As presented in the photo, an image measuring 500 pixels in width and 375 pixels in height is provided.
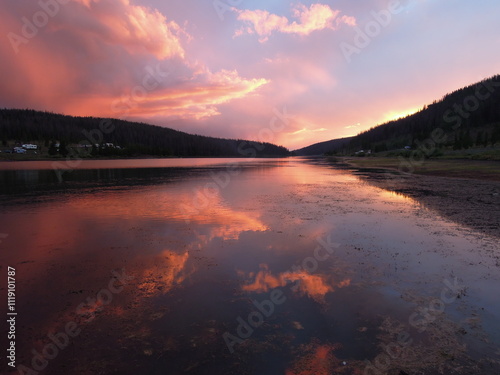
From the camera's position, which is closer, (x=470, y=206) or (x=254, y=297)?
(x=254, y=297)

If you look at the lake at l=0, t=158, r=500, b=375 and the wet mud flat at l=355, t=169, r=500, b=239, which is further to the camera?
the wet mud flat at l=355, t=169, r=500, b=239

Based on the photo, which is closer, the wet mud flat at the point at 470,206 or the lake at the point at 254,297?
the lake at the point at 254,297

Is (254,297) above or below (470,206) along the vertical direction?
above

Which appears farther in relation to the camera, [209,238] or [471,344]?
[209,238]

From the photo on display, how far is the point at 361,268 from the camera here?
10062 millimetres

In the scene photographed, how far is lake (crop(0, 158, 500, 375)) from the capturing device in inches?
221

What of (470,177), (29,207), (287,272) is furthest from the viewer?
(470,177)

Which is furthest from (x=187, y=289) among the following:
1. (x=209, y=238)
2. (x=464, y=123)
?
(x=464, y=123)

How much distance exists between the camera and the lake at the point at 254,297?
5.61 metres

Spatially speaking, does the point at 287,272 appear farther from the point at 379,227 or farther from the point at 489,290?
the point at 379,227

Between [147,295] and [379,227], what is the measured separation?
1273 centimetres

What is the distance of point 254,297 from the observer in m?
8.05

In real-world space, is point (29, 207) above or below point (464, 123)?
below

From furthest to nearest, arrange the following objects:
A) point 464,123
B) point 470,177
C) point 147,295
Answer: point 464,123 → point 470,177 → point 147,295
